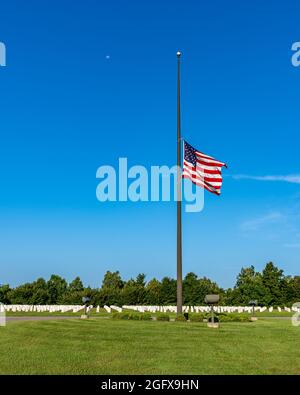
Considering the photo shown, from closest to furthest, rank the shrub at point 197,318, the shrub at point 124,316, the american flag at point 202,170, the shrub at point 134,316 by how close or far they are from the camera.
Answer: the shrub at point 197,318, the shrub at point 134,316, the shrub at point 124,316, the american flag at point 202,170

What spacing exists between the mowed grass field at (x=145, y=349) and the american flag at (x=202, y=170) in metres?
6.48

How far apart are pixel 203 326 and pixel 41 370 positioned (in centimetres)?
773

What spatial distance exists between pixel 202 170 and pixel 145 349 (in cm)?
1013

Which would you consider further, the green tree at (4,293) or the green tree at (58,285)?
the green tree at (58,285)

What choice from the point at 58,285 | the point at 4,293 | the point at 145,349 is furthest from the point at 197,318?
the point at 58,285

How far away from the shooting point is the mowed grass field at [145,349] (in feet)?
32.6

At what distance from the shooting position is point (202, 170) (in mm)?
20359

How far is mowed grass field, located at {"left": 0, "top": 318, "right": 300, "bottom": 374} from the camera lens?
32.6 feet

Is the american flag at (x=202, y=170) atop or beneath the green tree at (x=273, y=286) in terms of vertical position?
atop

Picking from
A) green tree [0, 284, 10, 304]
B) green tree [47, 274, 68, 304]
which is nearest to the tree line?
green tree [0, 284, 10, 304]

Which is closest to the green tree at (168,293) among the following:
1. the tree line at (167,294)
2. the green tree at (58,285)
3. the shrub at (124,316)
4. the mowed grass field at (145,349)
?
the tree line at (167,294)

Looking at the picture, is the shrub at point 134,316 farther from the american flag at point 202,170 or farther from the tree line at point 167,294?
the tree line at point 167,294

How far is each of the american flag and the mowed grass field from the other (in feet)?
21.2
